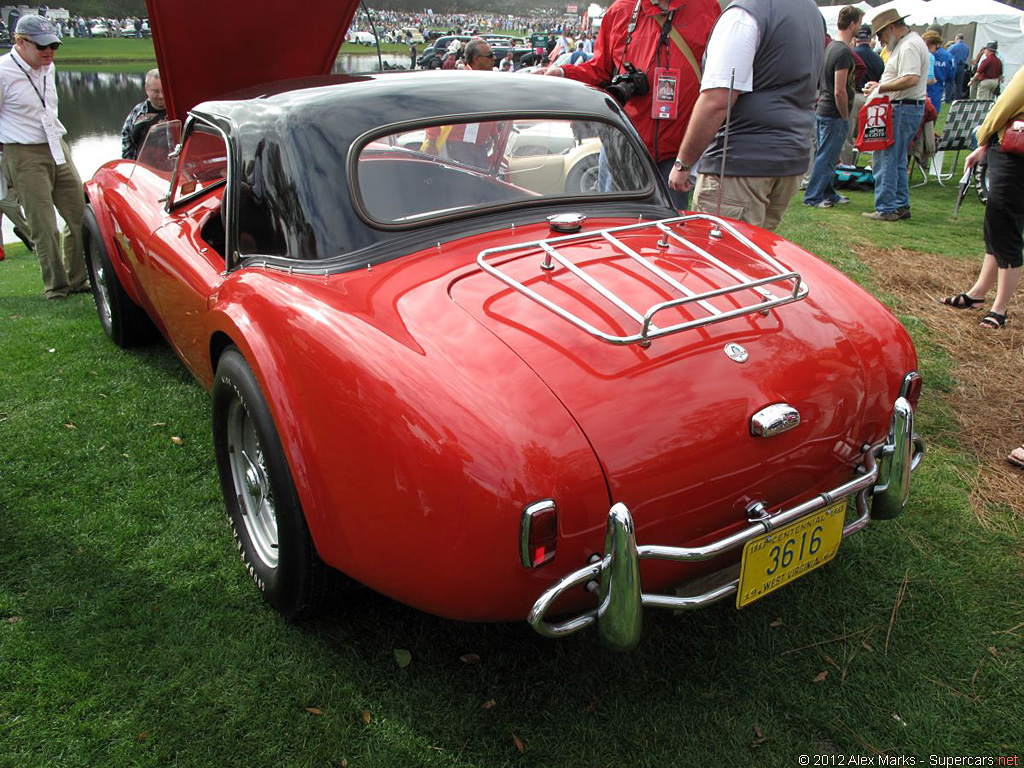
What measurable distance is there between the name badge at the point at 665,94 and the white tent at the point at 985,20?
57.9 ft

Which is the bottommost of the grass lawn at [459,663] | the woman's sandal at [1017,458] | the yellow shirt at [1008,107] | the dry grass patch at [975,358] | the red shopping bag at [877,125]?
the dry grass patch at [975,358]

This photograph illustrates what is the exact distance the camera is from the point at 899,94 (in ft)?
27.2

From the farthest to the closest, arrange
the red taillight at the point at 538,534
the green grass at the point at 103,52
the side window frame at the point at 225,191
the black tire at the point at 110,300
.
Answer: the green grass at the point at 103,52
the black tire at the point at 110,300
the side window frame at the point at 225,191
the red taillight at the point at 538,534

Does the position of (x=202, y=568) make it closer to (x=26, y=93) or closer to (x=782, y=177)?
(x=782, y=177)

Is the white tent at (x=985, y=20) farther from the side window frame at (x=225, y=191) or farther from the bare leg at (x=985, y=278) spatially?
the side window frame at (x=225, y=191)

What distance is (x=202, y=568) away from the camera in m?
2.79

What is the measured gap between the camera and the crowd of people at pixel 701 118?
3.65 meters

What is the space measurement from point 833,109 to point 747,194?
19.3 feet

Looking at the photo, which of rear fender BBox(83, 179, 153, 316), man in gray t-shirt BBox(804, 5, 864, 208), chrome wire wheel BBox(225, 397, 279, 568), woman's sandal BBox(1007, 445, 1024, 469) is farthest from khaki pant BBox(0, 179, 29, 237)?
man in gray t-shirt BBox(804, 5, 864, 208)

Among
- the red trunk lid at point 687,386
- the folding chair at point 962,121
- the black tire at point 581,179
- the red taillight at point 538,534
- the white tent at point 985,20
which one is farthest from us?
the white tent at point 985,20

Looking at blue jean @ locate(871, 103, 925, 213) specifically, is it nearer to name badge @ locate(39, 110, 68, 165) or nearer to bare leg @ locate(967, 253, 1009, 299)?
bare leg @ locate(967, 253, 1009, 299)

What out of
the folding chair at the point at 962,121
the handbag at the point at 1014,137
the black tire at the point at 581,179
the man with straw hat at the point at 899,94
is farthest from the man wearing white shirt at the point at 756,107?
the folding chair at the point at 962,121

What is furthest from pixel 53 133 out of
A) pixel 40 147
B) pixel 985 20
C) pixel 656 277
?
pixel 985 20

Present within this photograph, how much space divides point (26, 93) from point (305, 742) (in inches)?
218
